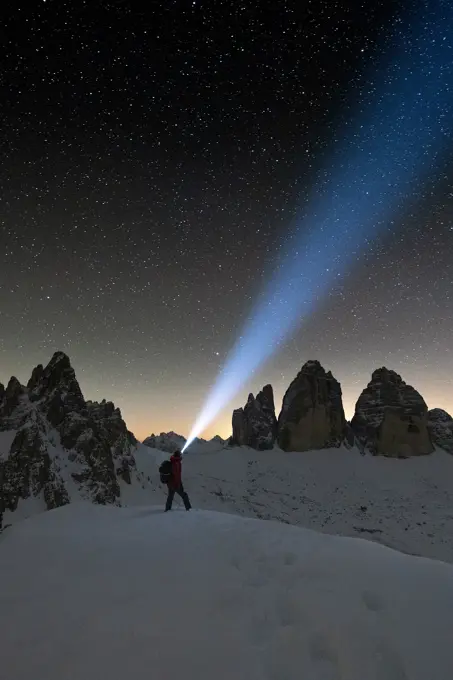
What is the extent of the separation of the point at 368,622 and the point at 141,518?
7.23 metres

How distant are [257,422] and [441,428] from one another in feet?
105

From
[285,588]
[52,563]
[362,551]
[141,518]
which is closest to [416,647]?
[285,588]

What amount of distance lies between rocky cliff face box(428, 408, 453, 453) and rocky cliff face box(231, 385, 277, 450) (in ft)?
89.3

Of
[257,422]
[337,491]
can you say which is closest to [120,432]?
[257,422]

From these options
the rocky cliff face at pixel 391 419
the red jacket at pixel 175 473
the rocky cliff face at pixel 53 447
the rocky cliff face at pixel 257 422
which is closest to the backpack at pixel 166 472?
the red jacket at pixel 175 473

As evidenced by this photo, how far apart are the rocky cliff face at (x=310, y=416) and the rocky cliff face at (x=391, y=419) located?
161 inches

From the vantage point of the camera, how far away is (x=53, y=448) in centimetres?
4256

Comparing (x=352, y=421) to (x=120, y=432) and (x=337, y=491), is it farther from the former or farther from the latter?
(x=120, y=432)

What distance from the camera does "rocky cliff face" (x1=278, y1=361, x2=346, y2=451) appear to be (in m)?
61.0

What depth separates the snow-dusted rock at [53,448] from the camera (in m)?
37.3

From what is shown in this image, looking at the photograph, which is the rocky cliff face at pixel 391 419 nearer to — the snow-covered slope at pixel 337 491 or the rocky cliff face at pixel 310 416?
the snow-covered slope at pixel 337 491

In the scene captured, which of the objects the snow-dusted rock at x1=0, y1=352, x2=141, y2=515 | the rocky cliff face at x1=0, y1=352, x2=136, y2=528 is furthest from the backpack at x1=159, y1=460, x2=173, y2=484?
the rocky cliff face at x1=0, y1=352, x2=136, y2=528

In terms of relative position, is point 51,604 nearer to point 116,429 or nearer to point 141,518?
point 141,518

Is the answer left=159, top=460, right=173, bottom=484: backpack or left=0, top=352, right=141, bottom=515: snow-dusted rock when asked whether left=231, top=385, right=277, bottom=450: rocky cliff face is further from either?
left=159, top=460, right=173, bottom=484: backpack
